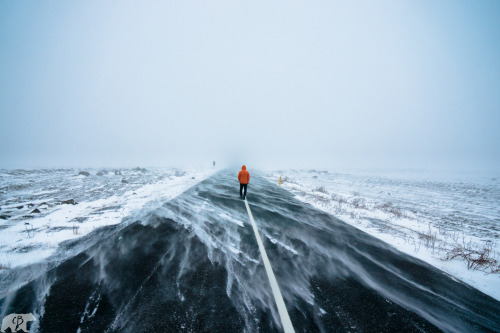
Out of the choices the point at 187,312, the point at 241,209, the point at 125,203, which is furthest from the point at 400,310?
the point at 125,203

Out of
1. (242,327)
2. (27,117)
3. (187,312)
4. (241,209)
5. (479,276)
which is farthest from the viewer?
(27,117)

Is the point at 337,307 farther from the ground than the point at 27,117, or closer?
closer

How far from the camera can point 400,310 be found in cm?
320

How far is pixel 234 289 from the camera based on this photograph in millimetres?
3469

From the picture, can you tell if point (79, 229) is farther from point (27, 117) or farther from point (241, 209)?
point (27, 117)

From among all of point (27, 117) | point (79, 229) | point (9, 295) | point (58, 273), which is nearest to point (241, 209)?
point (79, 229)

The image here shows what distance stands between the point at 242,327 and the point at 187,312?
32.2 inches

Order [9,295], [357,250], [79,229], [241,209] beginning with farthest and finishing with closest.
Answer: [241,209]
[79,229]
[357,250]
[9,295]

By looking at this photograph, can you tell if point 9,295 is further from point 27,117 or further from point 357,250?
point 27,117

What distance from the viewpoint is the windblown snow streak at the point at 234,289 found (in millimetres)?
2775

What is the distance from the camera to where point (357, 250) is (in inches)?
217

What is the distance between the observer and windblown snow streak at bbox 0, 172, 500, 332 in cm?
278

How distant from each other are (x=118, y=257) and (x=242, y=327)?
10.9ft

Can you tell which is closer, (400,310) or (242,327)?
(242,327)
